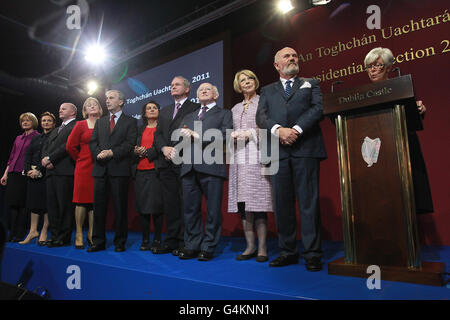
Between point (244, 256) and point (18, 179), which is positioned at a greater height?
point (18, 179)

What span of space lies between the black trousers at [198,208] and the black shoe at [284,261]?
1.88ft

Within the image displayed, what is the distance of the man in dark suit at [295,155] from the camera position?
2.17 m

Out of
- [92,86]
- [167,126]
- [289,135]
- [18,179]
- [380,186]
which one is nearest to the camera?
[380,186]

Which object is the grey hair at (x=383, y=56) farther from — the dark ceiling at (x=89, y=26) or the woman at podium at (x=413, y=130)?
the dark ceiling at (x=89, y=26)

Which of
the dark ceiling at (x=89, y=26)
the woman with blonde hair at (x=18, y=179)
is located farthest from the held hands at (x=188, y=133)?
the dark ceiling at (x=89, y=26)

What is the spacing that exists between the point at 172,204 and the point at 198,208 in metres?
0.38

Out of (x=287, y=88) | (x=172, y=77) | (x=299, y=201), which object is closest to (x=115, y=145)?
(x=287, y=88)

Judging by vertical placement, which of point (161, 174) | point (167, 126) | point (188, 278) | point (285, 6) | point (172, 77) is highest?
point (285, 6)

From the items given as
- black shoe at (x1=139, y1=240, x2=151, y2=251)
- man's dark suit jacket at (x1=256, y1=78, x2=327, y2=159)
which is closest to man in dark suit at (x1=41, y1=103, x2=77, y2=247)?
black shoe at (x1=139, y1=240, x2=151, y2=251)

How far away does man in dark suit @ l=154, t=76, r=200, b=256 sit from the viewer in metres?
2.98

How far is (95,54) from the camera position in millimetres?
6406

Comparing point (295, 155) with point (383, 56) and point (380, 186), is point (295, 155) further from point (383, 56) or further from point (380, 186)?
point (383, 56)

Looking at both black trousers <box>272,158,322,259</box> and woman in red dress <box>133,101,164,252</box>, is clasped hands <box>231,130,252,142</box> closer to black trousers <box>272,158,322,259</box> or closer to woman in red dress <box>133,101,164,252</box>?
black trousers <box>272,158,322,259</box>

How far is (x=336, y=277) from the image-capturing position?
1.83 meters
